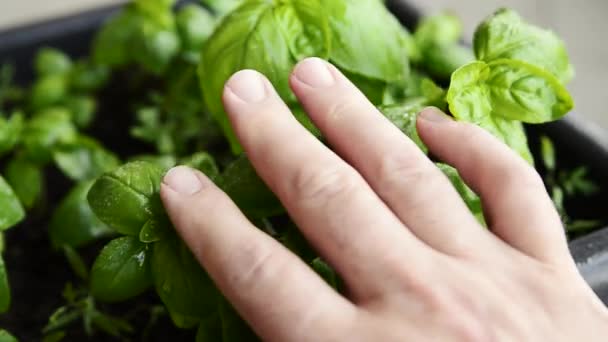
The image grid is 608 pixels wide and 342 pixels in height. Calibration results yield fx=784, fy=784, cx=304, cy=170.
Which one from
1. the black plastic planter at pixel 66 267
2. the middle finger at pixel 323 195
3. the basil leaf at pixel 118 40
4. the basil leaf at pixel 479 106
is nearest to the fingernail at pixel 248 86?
the middle finger at pixel 323 195

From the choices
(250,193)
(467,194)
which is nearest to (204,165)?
(250,193)

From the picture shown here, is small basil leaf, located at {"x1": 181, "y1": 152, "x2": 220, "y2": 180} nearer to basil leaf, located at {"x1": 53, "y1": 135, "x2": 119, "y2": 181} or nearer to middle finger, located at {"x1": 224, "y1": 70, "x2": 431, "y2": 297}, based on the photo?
middle finger, located at {"x1": 224, "y1": 70, "x2": 431, "y2": 297}

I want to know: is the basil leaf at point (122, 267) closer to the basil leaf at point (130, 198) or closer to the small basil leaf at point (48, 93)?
the basil leaf at point (130, 198)

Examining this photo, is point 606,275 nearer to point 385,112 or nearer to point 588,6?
point 385,112

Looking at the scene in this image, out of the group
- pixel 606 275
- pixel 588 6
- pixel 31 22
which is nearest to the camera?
pixel 606 275

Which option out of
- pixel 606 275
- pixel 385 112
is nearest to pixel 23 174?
pixel 385 112

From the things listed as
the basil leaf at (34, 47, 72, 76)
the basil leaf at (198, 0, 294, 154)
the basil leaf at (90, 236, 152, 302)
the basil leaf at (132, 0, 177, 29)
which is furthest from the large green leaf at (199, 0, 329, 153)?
the basil leaf at (34, 47, 72, 76)
